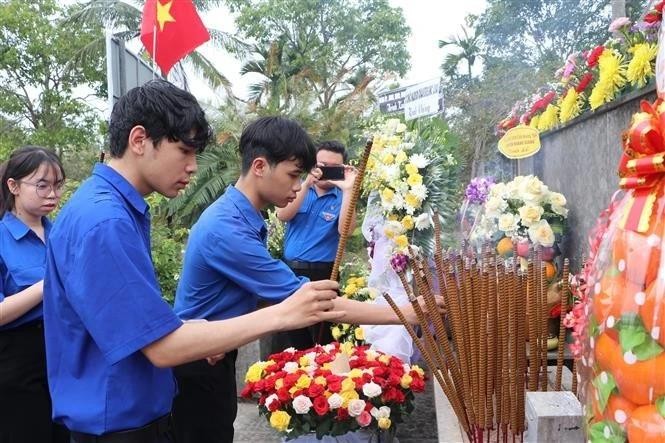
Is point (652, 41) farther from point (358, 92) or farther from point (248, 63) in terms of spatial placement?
point (248, 63)

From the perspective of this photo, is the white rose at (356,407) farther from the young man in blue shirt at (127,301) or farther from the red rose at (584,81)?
the red rose at (584,81)

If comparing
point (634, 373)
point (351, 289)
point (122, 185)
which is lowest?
point (351, 289)

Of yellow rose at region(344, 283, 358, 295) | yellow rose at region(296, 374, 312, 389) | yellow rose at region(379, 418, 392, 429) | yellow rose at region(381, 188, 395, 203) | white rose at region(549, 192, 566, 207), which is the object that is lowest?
yellow rose at region(379, 418, 392, 429)

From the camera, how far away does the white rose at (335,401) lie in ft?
8.17

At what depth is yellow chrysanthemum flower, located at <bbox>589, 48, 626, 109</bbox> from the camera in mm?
2381

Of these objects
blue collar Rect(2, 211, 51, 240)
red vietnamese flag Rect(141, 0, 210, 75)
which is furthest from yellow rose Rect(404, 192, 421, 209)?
red vietnamese flag Rect(141, 0, 210, 75)

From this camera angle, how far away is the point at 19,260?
2.40 m

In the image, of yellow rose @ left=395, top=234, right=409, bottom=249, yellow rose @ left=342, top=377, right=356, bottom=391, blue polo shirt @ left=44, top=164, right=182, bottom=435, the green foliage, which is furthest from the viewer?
the green foliage

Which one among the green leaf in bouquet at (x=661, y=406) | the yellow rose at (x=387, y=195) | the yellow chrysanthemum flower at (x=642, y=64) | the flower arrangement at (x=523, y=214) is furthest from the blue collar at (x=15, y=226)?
the yellow chrysanthemum flower at (x=642, y=64)

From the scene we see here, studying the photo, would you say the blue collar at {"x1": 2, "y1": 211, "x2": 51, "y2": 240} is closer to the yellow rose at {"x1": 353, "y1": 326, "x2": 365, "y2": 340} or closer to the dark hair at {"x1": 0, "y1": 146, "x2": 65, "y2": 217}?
the dark hair at {"x1": 0, "y1": 146, "x2": 65, "y2": 217}

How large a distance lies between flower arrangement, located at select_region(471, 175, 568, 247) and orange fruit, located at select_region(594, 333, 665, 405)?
67.3 inches

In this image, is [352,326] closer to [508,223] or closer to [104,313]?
[508,223]

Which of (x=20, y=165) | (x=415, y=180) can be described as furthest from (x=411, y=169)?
(x=20, y=165)

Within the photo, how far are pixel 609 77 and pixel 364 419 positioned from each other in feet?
5.55
